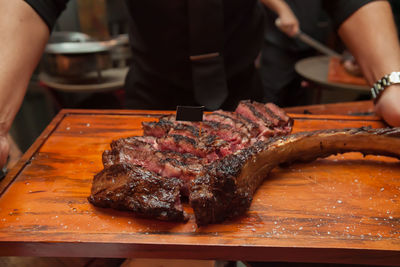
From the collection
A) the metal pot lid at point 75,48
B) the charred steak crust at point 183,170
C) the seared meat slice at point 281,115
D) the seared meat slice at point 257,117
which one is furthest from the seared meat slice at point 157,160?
the metal pot lid at point 75,48

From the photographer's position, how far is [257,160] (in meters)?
1.75

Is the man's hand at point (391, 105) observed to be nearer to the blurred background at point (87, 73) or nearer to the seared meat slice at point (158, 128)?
the seared meat slice at point (158, 128)

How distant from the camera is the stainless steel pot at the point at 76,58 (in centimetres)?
346

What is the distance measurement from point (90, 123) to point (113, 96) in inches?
68.9

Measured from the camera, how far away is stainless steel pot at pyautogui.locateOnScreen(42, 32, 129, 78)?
346cm

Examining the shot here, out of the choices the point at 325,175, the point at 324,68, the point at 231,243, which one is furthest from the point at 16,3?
the point at 324,68

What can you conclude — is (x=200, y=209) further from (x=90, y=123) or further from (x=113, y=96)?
(x=113, y=96)

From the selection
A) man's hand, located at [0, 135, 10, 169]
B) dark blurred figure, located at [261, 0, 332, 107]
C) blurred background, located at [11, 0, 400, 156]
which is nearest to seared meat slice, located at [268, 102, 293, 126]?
man's hand, located at [0, 135, 10, 169]

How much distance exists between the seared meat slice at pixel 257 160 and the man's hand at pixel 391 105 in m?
0.36

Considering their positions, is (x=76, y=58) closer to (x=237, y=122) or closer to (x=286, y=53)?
(x=237, y=122)

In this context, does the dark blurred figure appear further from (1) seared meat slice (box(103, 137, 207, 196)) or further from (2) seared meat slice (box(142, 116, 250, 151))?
(1) seared meat slice (box(103, 137, 207, 196))

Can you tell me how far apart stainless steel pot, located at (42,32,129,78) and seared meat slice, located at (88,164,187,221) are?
2.21 meters

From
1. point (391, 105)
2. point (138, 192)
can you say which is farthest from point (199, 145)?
point (391, 105)

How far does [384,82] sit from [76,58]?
9.19 feet
